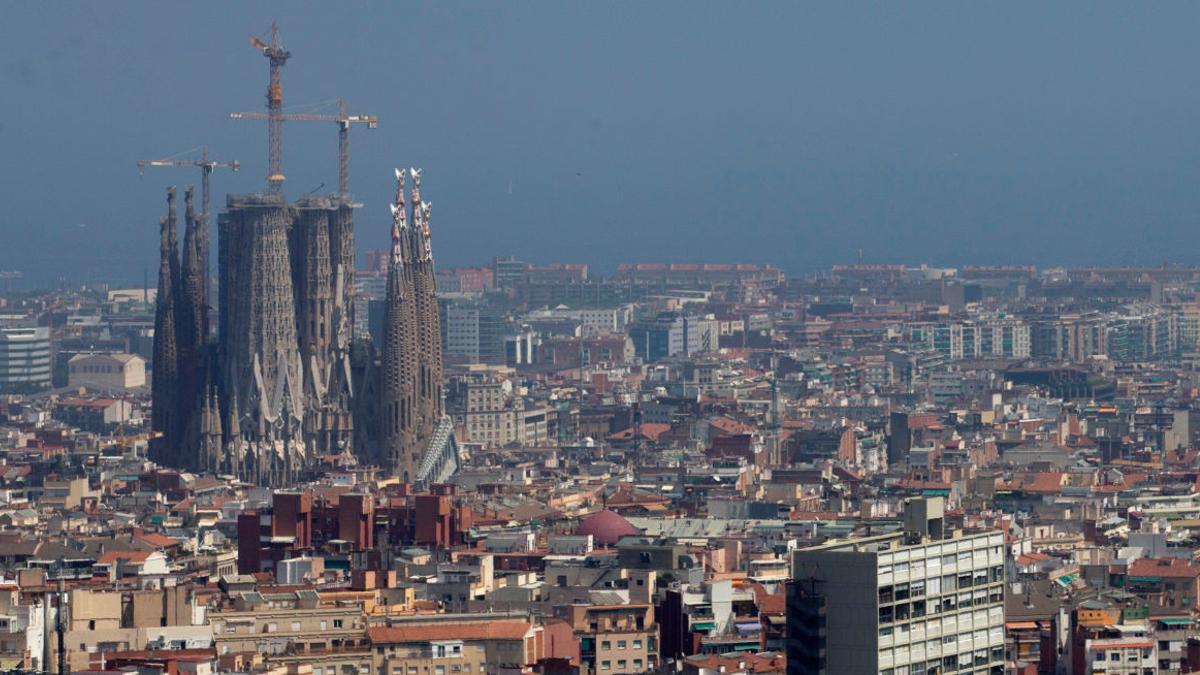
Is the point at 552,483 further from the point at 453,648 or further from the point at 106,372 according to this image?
the point at 106,372

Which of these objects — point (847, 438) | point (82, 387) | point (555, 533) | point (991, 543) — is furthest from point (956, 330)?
point (991, 543)

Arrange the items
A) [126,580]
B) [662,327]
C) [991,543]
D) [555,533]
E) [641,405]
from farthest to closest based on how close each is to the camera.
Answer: [662,327] < [641,405] < [555,533] < [126,580] < [991,543]

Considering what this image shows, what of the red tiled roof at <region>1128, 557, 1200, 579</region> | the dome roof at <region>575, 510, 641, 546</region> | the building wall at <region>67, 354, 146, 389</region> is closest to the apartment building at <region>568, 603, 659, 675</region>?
the red tiled roof at <region>1128, 557, 1200, 579</region>

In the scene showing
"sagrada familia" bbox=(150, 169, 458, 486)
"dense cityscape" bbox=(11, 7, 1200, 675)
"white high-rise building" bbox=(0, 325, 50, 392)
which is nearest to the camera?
"dense cityscape" bbox=(11, 7, 1200, 675)

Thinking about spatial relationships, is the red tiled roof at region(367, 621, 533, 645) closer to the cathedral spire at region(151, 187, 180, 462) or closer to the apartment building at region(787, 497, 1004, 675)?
the apartment building at region(787, 497, 1004, 675)

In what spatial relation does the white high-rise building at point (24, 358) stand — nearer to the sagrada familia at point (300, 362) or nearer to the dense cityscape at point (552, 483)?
the dense cityscape at point (552, 483)

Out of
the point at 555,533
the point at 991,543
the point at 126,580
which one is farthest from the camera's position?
the point at 555,533

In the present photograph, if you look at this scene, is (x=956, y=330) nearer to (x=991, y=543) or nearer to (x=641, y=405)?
(x=641, y=405)
